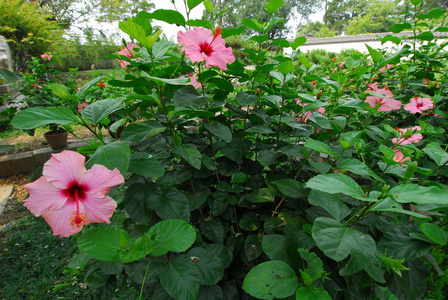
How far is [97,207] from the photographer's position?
56 centimetres

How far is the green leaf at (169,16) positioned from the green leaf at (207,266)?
744mm

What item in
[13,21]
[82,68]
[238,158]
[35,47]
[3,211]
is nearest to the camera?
[238,158]

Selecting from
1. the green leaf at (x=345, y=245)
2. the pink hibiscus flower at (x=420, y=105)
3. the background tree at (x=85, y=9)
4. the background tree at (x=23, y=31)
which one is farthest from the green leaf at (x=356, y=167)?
the background tree at (x=85, y=9)

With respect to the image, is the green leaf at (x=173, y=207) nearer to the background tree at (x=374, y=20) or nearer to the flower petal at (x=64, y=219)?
the flower petal at (x=64, y=219)

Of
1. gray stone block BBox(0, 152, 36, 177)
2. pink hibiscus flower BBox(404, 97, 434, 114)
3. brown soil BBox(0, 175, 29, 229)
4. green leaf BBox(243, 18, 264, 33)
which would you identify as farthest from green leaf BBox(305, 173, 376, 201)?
gray stone block BBox(0, 152, 36, 177)

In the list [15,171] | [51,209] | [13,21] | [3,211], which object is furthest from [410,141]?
[13,21]

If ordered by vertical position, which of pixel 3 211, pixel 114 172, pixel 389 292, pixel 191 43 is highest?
pixel 191 43

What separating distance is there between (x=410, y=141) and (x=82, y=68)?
741 inches

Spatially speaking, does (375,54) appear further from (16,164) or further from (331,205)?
(16,164)

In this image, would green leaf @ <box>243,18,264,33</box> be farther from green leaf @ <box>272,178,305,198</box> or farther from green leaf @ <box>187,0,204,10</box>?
green leaf @ <box>272,178,305,198</box>

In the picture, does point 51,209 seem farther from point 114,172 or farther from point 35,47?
point 35,47

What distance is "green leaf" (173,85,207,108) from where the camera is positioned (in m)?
0.68

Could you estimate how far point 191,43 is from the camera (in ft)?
2.42

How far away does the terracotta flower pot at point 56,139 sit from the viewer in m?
2.94
